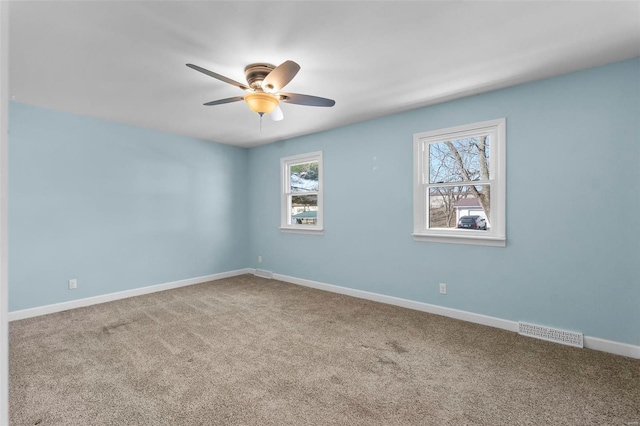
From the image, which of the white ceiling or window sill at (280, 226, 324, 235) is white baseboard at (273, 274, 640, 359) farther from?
the white ceiling

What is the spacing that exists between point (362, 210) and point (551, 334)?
2.39 m

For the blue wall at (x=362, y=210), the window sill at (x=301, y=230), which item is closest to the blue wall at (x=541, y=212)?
the blue wall at (x=362, y=210)

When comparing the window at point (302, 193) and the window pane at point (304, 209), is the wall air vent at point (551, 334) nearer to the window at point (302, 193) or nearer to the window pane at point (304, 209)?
the window at point (302, 193)

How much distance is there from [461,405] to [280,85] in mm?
2511

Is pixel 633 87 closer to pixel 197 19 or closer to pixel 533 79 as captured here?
pixel 533 79

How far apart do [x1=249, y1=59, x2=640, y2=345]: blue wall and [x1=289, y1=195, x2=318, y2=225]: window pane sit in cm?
94

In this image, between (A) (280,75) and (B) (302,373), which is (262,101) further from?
(B) (302,373)

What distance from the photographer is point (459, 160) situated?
11.1 feet

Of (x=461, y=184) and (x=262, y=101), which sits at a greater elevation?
(x=262, y=101)

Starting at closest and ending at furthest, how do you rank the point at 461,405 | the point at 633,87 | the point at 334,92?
the point at 461,405 < the point at 633,87 < the point at 334,92

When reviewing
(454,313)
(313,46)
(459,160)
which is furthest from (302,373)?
(459,160)

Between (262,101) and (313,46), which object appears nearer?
(313,46)

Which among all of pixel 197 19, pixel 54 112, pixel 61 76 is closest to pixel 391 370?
pixel 197 19

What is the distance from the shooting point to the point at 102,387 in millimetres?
2062
